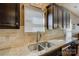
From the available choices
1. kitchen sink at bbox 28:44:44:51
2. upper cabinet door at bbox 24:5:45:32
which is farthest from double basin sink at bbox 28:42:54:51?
upper cabinet door at bbox 24:5:45:32

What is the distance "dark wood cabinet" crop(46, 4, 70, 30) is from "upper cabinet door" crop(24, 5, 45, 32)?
0.09 metres

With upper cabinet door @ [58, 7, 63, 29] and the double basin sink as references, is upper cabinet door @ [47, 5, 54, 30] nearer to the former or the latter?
upper cabinet door @ [58, 7, 63, 29]

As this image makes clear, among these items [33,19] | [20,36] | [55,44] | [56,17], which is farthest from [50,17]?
[20,36]

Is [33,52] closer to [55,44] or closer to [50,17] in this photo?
[55,44]

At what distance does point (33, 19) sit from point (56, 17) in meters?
0.31

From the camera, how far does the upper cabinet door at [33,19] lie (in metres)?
1.82

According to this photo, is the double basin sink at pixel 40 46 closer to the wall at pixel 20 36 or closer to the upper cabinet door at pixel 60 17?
the wall at pixel 20 36

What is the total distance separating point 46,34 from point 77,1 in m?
Result: 0.61

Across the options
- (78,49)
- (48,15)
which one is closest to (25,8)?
(48,15)

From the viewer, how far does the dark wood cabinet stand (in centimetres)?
182

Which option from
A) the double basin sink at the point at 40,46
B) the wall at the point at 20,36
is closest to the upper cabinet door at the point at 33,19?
the wall at the point at 20,36

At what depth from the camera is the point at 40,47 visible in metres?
1.82

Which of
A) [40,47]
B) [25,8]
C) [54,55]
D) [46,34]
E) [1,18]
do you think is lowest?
[54,55]

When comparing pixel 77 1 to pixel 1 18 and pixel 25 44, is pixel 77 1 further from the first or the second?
pixel 1 18
